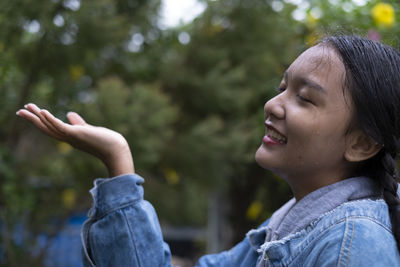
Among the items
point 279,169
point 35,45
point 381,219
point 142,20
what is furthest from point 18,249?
point 381,219

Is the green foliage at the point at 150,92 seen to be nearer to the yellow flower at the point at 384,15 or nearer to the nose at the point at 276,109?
the yellow flower at the point at 384,15

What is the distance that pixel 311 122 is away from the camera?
3.25 ft

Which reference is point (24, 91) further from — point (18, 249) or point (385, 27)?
point (385, 27)

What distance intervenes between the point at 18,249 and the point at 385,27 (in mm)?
2503

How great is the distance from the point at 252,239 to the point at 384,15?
5.05 feet

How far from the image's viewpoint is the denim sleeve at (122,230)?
3.48 ft

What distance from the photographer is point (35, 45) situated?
2873 mm

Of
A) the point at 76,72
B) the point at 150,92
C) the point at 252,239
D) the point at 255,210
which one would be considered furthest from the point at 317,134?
the point at 255,210

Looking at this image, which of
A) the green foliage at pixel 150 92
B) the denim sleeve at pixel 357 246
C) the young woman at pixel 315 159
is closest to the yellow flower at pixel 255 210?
the green foliage at pixel 150 92

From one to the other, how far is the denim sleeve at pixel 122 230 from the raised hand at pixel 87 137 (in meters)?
0.04

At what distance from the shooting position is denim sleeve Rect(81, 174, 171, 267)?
106 cm

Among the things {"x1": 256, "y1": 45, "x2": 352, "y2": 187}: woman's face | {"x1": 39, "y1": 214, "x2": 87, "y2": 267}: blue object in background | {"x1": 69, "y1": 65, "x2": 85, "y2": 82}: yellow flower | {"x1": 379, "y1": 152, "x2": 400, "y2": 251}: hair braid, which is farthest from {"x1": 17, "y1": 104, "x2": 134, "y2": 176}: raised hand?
{"x1": 39, "y1": 214, "x2": 87, "y2": 267}: blue object in background

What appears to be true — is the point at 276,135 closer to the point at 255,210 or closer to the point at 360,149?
the point at 360,149

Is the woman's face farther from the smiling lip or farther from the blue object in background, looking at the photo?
the blue object in background
